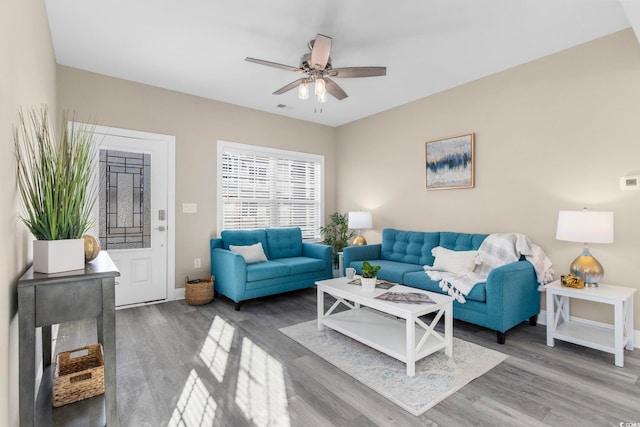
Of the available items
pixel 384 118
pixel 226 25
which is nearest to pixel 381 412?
pixel 226 25

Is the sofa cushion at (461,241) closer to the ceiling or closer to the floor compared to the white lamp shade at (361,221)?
closer to the floor

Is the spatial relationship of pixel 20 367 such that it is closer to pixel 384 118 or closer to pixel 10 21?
pixel 10 21

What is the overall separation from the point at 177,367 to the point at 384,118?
13.8 ft

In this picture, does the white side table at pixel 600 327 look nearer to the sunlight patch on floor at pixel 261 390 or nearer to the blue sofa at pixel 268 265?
the sunlight patch on floor at pixel 261 390

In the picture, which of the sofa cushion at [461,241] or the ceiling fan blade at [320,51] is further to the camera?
the sofa cushion at [461,241]

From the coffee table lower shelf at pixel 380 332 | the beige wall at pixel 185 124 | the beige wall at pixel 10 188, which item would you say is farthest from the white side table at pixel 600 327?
the beige wall at pixel 185 124

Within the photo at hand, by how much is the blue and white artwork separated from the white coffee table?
6.07 feet

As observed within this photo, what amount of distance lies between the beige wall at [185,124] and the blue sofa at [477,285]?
205 cm

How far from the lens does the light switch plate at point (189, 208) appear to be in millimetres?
4234

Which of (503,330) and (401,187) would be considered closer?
(503,330)

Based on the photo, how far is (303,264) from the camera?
13.9 ft

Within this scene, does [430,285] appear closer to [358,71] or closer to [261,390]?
[261,390]

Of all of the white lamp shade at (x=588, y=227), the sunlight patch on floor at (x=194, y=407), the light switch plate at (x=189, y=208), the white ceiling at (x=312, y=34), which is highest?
the white ceiling at (x=312, y=34)

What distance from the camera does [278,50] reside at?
123 inches
